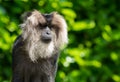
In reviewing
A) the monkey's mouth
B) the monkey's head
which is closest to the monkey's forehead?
the monkey's head

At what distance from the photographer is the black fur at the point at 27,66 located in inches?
321

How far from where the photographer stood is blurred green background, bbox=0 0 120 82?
405 inches

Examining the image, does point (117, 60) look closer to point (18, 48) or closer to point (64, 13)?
point (64, 13)

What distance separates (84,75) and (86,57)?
28cm

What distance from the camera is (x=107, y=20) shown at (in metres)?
12.0

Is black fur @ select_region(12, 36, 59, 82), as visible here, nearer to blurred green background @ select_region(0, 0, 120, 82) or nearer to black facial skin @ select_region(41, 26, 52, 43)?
black facial skin @ select_region(41, 26, 52, 43)

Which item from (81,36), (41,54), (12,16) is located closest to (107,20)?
(81,36)

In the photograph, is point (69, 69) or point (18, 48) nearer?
point (18, 48)

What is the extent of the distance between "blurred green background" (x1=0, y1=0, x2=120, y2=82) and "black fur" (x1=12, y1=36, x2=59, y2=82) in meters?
1.62

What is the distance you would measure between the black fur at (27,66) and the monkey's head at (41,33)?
0.23 ft

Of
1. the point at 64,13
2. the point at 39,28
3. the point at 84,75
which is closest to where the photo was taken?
the point at 39,28

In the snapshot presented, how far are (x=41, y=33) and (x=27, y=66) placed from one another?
1.29 ft

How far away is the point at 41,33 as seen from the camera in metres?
8.02

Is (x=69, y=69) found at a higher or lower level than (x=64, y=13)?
lower
